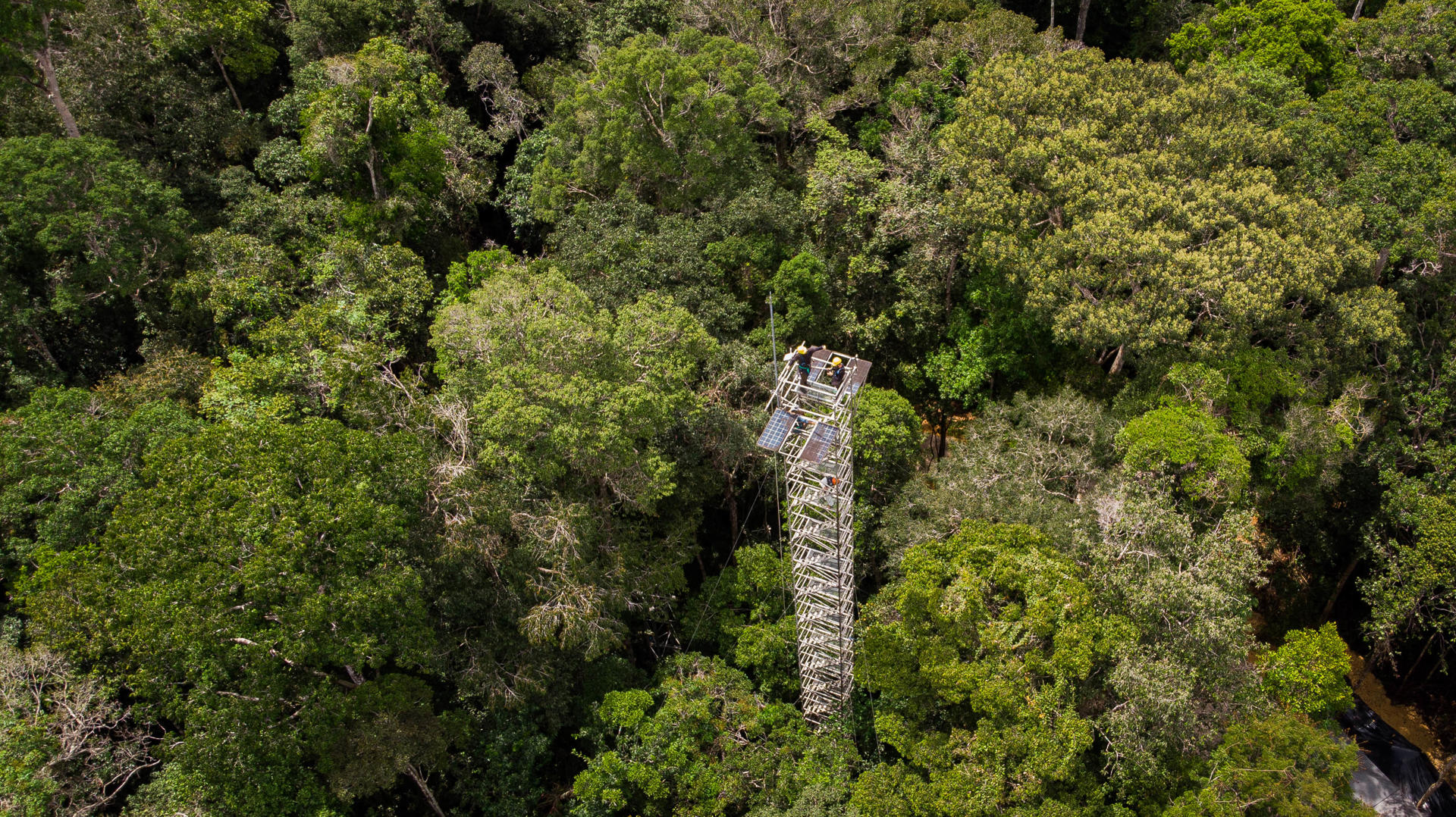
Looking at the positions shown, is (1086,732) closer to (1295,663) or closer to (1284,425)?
(1295,663)

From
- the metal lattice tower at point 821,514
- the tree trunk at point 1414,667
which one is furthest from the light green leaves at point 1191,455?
the tree trunk at point 1414,667

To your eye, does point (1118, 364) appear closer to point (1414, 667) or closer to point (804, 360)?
point (804, 360)

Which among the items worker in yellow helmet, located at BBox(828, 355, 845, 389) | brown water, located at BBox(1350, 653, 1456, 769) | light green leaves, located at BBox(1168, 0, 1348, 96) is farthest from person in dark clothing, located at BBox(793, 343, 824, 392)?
light green leaves, located at BBox(1168, 0, 1348, 96)

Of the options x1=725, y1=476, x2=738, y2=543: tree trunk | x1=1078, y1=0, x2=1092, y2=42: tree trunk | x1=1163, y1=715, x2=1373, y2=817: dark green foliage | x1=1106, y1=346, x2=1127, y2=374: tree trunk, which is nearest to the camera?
x1=1163, y1=715, x2=1373, y2=817: dark green foliage

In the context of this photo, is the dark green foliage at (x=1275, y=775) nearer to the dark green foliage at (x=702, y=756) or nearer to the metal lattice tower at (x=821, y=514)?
the dark green foliage at (x=702, y=756)

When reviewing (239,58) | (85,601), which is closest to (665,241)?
(85,601)

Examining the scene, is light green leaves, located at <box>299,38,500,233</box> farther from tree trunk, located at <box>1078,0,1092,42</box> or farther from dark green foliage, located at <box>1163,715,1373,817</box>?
dark green foliage, located at <box>1163,715,1373,817</box>

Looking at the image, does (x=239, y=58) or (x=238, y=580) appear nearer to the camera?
(x=238, y=580)
